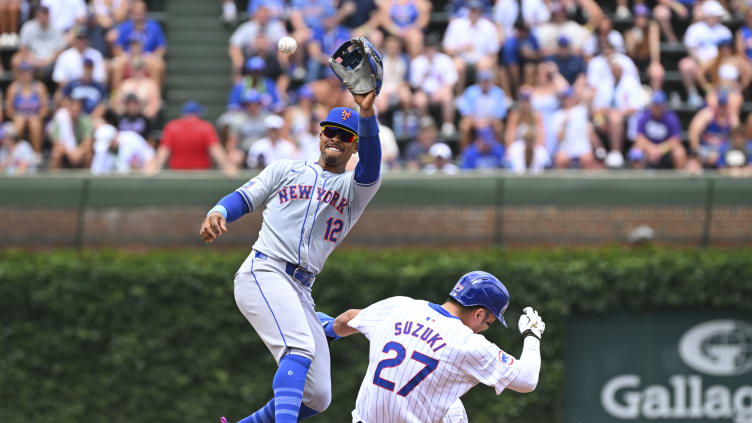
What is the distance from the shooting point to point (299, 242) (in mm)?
7020

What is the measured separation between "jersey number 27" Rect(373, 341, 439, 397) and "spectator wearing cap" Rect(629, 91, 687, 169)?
8178mm

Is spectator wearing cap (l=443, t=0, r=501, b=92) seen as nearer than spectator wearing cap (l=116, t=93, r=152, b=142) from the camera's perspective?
No

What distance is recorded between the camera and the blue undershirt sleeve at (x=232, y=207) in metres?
6.68

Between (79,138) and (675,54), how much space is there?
8.20 m

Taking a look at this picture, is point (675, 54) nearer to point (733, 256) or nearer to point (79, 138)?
point (733, 256)

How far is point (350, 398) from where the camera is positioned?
12.3 m

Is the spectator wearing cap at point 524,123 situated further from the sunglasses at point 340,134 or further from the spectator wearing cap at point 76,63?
the sunglasses at point 340,134

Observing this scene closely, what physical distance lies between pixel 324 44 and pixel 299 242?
9092 millimetres

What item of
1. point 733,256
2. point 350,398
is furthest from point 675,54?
point 350,398

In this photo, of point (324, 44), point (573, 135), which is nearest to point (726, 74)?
point (573, 135)

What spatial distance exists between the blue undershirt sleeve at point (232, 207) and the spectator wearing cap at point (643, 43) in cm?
1002

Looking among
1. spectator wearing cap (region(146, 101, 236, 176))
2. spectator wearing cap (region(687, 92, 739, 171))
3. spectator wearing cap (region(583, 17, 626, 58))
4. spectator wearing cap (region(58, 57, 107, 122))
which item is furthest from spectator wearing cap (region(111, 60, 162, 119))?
spectator wearing cap (region(687, 92, 739, 171))

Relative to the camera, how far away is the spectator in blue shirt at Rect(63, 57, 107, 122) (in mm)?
14883

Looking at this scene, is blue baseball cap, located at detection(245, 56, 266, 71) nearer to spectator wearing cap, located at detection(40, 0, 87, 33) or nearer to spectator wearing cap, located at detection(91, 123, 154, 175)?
spectator wearing cap, located at detection(91, 123, 154, 175)
